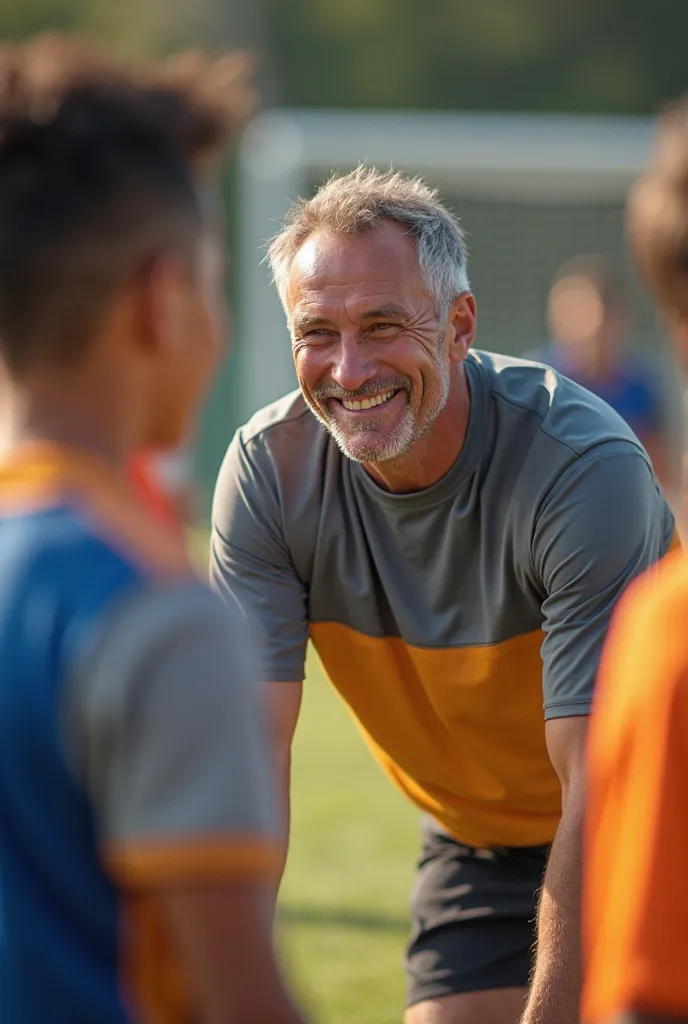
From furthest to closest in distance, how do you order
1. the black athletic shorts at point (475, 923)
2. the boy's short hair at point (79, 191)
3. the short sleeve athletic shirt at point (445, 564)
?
the black athletic shorts at point (475, 923)
the short sleeve athletic shirt at point (445, 564)
the boy's short hair at point (79, 191)

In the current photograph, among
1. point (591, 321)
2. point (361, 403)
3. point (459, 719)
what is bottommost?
point (459, 719)

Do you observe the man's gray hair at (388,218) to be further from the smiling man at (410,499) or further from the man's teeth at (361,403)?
the man's teeth at (361,403)

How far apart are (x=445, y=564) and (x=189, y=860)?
6.56 feet

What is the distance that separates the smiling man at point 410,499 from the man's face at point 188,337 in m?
1.51

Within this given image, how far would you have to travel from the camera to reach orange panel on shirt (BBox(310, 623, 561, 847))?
12.0ft

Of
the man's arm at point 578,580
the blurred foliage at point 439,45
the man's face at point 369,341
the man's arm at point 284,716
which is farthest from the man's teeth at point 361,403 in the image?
the blurred foliage at point 439,45

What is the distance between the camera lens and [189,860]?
1.66m

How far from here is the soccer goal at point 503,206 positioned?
668 inches

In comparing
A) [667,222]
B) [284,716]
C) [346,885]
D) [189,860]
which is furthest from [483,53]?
[189,860]

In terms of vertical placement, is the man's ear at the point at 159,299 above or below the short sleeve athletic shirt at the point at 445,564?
above

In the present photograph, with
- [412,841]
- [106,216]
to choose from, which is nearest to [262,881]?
[106,216]

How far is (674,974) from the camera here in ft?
5.67

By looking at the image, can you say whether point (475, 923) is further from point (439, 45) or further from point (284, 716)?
point (439, 45)

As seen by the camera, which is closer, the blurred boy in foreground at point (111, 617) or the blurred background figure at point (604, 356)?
the blurred boy in foreground at point (111, 617)
